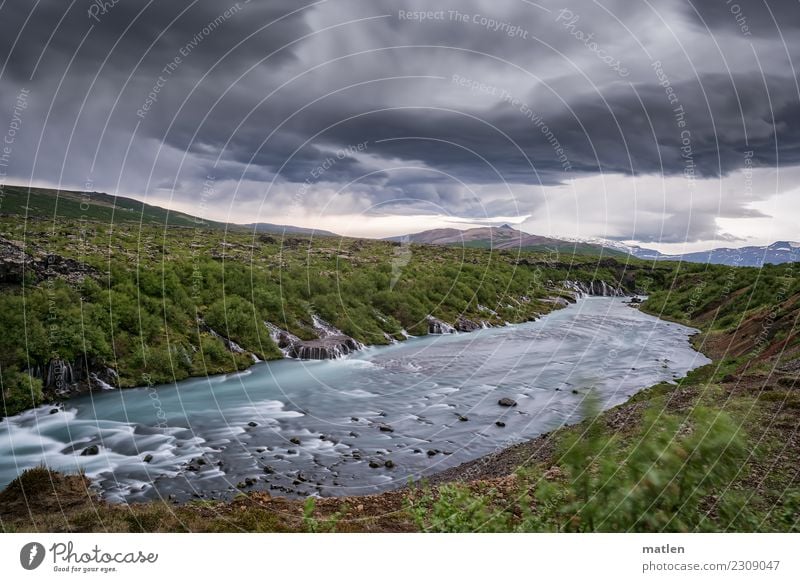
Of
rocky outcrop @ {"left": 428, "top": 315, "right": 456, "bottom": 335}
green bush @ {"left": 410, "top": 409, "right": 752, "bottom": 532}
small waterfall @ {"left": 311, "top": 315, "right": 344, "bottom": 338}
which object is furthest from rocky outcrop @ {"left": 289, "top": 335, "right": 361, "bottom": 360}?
green bush @ {"left": 410, "top": 409, "right": 752, "bottom": 532}

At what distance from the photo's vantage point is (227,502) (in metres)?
14.2

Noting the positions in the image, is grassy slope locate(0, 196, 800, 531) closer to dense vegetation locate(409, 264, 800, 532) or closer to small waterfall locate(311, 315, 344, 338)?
dense vegetation locate(409, 264, 800, 532)

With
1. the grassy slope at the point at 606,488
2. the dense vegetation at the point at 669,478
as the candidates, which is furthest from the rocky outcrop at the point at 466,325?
the dense vegetation at the point at 669,478

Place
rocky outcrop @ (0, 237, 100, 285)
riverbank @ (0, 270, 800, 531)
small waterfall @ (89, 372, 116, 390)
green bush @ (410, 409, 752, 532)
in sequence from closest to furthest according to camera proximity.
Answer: green bush @ (410, 409, 752, 532)
riverbank @ (0, 270, 800, 531)
small waterfall @ (89, 372, 116, 390)
rocky outcrop @ (0, 237, 100, 285)

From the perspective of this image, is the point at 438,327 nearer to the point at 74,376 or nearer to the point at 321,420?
the point at 321,420

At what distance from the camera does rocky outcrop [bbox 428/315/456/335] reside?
55.2 meters

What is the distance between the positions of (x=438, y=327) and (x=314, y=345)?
1812cm

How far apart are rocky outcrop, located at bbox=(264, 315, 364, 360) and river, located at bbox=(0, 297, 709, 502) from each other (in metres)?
1.45

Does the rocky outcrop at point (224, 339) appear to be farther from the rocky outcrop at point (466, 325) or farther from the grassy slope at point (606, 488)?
the rocky outcrop at point (466, 325)

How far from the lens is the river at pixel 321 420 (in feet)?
58.1

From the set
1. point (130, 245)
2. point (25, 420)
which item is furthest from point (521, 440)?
point (130, 245)

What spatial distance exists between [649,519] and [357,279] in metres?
49.9

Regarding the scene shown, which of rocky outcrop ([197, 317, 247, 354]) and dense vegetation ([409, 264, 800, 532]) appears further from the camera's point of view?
rocky outcrop ([197, 317, 247, 354])

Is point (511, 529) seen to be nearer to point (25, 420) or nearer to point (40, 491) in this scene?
point (40, 491)
